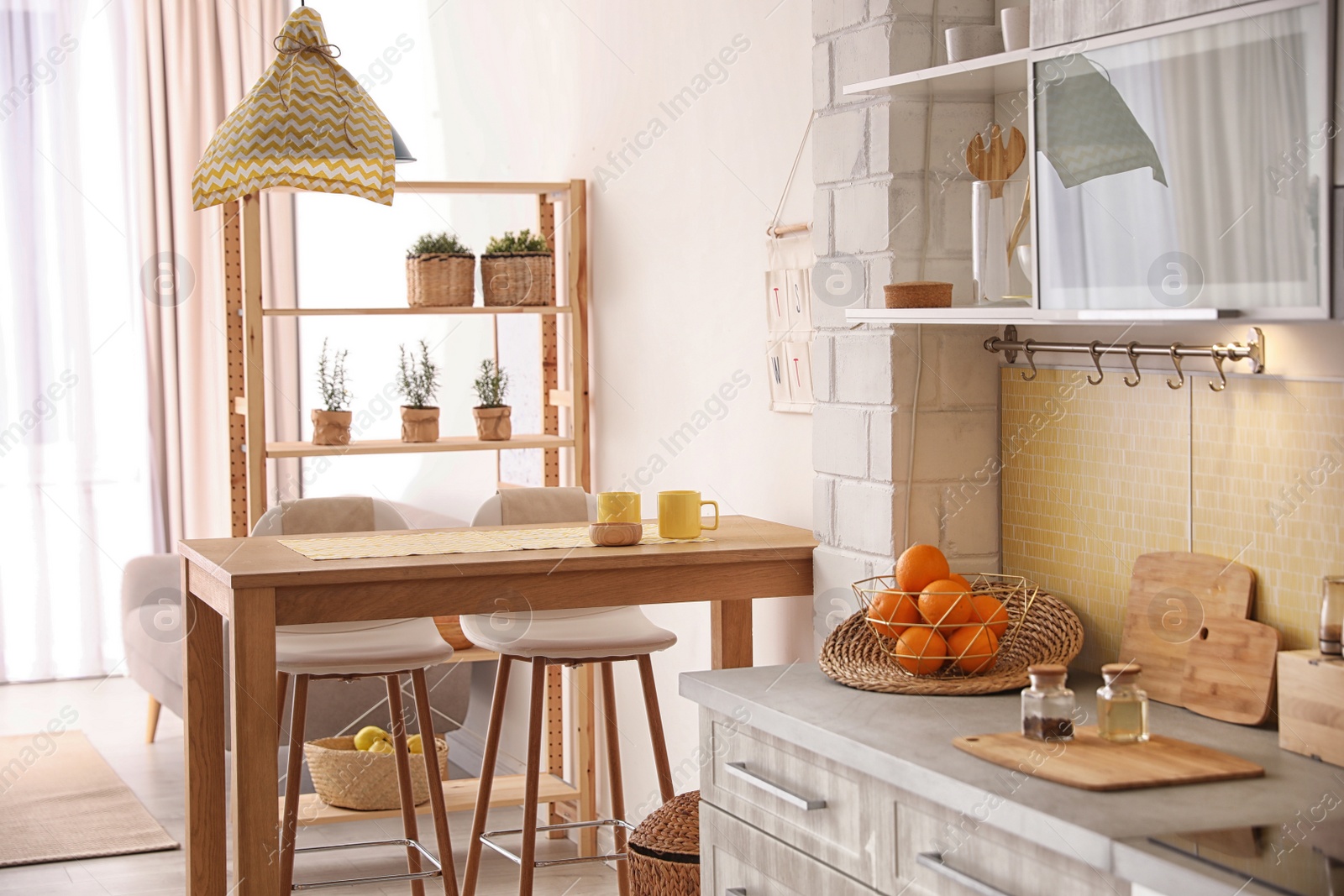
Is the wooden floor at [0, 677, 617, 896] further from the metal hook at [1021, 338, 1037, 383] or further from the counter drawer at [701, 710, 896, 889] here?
the metal hook at [1021, 338, 1037, 383]

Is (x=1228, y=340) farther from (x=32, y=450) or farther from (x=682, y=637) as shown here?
(x=32, y=450)

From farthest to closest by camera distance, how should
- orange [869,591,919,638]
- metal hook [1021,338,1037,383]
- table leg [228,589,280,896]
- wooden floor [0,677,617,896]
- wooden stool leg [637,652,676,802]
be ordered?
wooden floor [0,677,617,896], wooden stool leg [637,652,676,802], table leg [228,589,280,896], metal hook [1021,338,1037,383], orange [869,591,919,638]

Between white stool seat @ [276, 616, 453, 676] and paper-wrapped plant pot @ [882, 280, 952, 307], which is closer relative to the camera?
paper-wrapped plant pot @ [882, 280, 952, 307]

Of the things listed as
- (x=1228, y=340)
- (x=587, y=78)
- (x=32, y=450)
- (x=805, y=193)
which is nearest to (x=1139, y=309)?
(x=1228, y=340)

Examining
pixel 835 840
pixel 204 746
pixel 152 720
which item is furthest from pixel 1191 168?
pixel 152 720

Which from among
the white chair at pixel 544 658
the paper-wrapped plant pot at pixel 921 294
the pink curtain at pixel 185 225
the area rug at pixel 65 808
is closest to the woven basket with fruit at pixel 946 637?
the paper-wrapped plant pot at pixel 921 294

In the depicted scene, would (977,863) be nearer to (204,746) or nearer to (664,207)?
(204,746)

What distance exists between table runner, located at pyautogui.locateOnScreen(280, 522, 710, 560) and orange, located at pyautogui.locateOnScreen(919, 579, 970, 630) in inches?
31.3

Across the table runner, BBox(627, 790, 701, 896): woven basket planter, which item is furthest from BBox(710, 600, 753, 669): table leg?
BBox(627, 790, 701, 896): woven basket planter

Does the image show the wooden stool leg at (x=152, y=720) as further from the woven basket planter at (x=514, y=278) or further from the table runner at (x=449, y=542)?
the table runner at (x=449, y=542)

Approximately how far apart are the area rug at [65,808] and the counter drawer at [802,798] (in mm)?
2294

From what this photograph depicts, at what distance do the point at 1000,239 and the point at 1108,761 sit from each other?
2.51ft

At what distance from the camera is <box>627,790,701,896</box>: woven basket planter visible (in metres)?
2.47

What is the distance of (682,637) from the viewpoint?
356 centimetres
